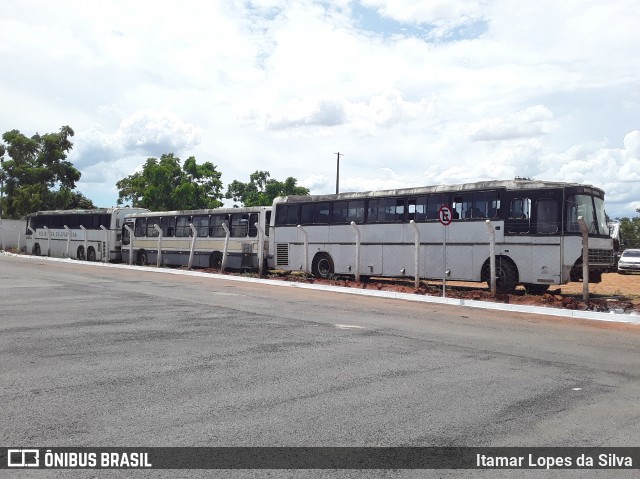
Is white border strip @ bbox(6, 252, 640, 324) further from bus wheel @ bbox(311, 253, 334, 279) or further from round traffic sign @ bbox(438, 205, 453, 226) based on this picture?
round traffic sign @ bbox(438, 205, 453, 226)

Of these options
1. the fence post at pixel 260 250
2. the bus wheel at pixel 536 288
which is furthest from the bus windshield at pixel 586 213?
the fence post at pixel 260 250

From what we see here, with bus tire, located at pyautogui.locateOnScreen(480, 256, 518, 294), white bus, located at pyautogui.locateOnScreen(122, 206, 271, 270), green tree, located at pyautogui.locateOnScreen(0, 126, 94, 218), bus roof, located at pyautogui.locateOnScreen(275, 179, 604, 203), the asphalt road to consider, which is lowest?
the asphalt road

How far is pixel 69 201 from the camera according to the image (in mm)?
56750

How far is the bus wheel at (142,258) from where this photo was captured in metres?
33.7

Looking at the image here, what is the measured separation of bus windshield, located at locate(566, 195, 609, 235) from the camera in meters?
17.0

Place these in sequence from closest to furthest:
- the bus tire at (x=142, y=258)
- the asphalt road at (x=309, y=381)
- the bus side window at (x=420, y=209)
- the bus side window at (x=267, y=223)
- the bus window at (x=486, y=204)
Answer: the asphalt road at (x=309, y=381) → the bus window at (x=486, y=204) → the bus side window at (x=420, y=209) → the bus side window at (x=267, y=223) → the bus tire at (x=142, y=258)

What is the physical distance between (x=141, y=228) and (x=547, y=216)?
23.4 m

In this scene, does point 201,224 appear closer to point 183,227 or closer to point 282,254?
point 183,227

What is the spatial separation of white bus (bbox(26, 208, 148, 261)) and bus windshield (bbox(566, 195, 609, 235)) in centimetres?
2671

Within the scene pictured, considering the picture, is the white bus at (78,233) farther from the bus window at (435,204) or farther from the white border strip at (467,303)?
the bus window at (435,204)

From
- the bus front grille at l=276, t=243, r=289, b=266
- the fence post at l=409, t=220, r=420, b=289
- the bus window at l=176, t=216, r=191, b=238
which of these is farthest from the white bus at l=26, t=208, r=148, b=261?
the fence post at l=409, t=220, r=420, b=289

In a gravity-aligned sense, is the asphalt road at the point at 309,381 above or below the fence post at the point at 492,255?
below

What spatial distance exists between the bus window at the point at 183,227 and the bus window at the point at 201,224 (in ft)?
2.12

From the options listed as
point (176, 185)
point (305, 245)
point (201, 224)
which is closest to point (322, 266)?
point (305, 245)
